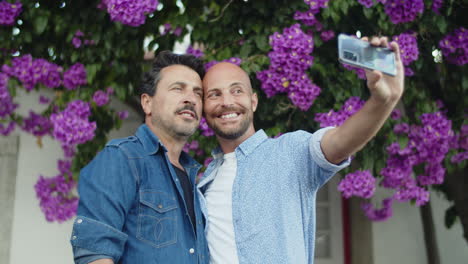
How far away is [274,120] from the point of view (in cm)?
309

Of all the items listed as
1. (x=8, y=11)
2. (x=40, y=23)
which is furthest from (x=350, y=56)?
(x=8, y=11)

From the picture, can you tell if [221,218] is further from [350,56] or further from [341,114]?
[341,114]

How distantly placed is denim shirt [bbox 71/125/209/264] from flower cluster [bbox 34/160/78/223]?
191 cm

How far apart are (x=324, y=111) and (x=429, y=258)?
2.75m

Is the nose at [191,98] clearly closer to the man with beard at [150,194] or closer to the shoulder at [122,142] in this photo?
the man with beard at [150,194]

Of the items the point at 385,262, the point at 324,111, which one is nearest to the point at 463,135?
the point at 324,111

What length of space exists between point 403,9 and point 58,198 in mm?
2643

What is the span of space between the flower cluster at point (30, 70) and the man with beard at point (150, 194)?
1149mm

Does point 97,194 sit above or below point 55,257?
above

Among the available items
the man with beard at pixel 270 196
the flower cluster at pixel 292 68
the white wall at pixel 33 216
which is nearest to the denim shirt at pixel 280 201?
the man with beard at pixel 270 196

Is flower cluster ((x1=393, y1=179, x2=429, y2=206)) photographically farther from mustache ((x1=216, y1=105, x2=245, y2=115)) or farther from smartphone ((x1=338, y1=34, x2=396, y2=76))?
smartphone ((x1=338, y1=34, x2=396, y2=76))

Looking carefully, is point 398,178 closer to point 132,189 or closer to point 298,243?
point 298,243

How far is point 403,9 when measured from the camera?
2.79 m

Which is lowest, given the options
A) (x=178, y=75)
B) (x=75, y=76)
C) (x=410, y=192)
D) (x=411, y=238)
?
(x=411, y=238)
